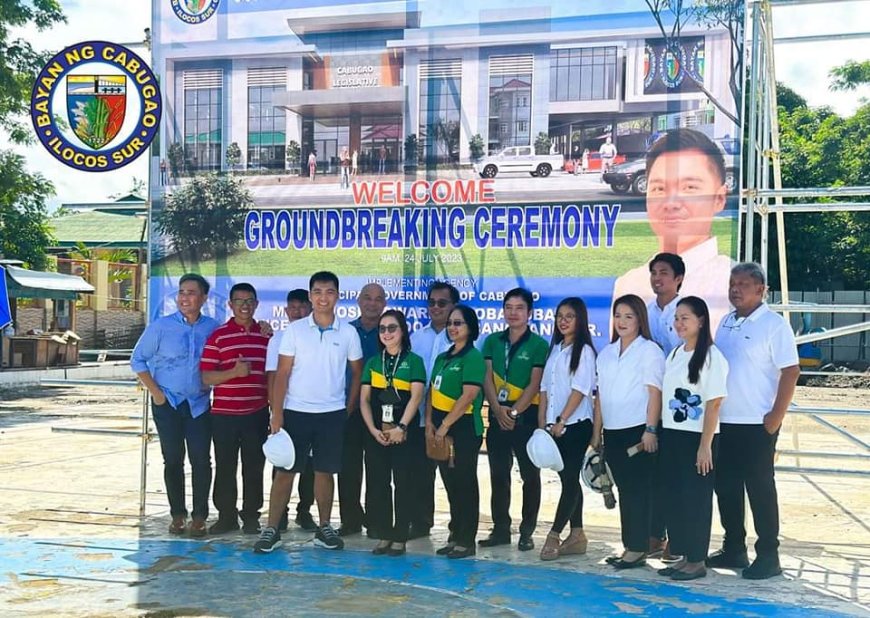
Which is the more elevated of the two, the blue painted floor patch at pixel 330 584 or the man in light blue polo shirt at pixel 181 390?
the man in light blue polo shirt at pixel 181 390

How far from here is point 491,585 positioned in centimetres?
532

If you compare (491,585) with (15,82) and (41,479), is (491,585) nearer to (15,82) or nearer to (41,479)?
(41,479)

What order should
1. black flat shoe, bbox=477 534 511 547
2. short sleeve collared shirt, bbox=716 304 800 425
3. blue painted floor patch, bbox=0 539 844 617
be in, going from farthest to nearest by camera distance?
black flat shoe, bbox=477 534 511 547 < short sleeve collared shirt, bbox=716 304 800 425 < blue painted floor patch, bbox=0 539 844 617

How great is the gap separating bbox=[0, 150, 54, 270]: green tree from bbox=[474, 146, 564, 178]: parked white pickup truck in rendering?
1396 cm

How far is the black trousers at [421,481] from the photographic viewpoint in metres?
5.99

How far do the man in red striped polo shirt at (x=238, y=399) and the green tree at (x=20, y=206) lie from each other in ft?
44.8

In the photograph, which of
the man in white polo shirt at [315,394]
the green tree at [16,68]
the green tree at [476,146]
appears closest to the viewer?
the man in white polo shirt at [315,394]

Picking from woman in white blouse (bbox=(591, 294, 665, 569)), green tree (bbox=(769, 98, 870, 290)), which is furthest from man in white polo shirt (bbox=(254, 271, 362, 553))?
green tree (bbox=(769, 98, 870, 290))

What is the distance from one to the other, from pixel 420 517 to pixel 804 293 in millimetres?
19285

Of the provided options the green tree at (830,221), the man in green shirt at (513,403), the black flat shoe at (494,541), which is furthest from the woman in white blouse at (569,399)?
the green tree at (830,221)

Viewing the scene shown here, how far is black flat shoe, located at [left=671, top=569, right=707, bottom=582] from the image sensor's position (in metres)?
5.43

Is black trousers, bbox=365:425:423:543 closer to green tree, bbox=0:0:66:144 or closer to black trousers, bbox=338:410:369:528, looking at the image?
black trousers, bbox=338:410:369:528

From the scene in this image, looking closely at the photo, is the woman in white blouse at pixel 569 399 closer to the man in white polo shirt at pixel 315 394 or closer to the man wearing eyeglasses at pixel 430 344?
the man wearing eyeglasses at pixel 430 344

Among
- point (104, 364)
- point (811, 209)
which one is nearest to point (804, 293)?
point (104, 364)
